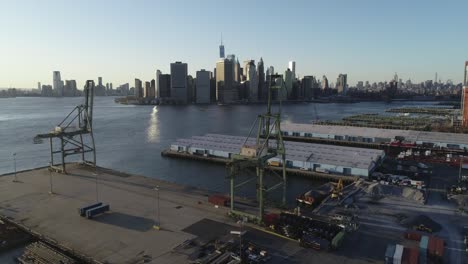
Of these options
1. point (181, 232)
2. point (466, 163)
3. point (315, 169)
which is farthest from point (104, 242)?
point (466, 163)

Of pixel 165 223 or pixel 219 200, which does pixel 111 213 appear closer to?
pixel 165 223

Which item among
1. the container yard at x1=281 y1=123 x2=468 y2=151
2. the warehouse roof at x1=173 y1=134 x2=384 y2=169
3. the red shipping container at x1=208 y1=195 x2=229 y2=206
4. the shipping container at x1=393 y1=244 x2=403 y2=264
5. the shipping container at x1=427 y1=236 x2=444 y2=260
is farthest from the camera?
the container yard at x1=281 y1=123 x2=468 y2=151

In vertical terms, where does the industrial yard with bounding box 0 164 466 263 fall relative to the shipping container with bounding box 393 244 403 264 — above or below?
below

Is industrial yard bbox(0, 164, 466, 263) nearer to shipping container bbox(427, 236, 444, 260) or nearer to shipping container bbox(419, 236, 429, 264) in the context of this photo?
shipping container bbox(427, 236, 444, 260)

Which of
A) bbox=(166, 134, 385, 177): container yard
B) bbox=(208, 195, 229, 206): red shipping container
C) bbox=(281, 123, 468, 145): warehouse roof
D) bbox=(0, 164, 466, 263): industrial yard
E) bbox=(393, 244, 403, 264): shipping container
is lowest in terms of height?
bbox=(0, 164, 466, 263): industrial yard

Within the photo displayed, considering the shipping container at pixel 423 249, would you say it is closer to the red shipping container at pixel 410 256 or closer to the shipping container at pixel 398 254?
the red shipping container at pixel 410 256

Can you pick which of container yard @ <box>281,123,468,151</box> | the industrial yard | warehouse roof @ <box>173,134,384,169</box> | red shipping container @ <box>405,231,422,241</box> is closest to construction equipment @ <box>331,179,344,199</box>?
the industrial yard
